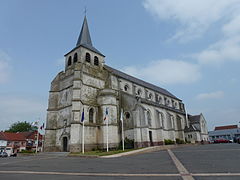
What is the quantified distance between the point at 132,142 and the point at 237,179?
22.6 m

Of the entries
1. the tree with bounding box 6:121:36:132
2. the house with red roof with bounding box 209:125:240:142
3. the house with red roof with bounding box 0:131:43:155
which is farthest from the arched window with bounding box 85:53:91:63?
the house with red roof with bounding box 209:125:240:142

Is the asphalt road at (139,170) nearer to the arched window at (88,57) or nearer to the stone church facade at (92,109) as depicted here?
the stone church facade at (92,109)

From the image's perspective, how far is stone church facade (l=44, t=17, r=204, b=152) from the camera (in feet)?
86.1

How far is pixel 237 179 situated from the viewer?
559cm

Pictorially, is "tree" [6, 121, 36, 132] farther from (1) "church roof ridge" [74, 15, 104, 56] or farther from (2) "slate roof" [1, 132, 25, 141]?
(1) "church roof ridge" [74, 15, 104, 56]

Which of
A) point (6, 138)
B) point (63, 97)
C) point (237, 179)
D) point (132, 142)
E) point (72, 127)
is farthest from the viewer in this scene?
point (6, 138)

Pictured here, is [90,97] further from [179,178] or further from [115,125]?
[179,178]

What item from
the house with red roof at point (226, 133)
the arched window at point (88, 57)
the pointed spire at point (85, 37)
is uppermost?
the pointed spire at point (85, 37)

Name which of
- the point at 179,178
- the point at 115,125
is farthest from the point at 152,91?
the point at 179,178

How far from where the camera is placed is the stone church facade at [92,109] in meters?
26.2

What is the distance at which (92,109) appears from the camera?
92.6ft

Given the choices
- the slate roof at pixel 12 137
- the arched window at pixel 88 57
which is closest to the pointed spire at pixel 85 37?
the arched window at pixel 88 57

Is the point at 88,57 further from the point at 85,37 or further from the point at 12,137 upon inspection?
the point at 12,137

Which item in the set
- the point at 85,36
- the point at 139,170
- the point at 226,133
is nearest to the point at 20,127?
the point at 85,36
